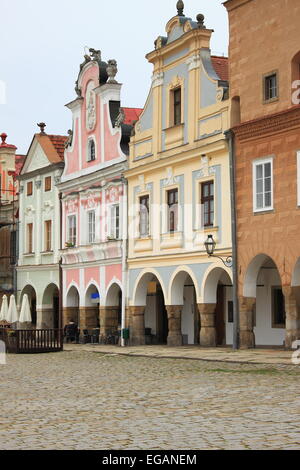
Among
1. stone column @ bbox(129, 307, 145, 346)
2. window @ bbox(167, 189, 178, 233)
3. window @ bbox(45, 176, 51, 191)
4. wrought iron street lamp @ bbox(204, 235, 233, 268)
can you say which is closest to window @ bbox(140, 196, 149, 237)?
window @ bbox(167, 189, 178, 233)

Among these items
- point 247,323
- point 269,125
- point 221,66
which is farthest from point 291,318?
point 221,66

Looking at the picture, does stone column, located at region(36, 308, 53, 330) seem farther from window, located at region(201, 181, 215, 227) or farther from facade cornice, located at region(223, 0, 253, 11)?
facade cornice, located at region(223, 0, 253, 11)

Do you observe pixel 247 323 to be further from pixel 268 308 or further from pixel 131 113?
pixel 131 113

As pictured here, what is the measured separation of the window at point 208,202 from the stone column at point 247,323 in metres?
3.55

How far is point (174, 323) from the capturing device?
33.9m

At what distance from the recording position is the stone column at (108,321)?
128 ft

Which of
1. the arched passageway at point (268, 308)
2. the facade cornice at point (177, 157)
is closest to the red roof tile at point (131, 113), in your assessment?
the facade cornice at point (177, 157)

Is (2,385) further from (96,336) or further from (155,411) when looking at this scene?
(96,336)

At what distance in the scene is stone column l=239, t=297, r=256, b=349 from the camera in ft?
94.9

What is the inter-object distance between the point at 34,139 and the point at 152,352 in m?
20.8

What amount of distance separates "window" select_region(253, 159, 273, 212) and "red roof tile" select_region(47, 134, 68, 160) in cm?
2014

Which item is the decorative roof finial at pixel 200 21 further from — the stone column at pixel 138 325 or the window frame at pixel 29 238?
the window frame at pixel 29 238

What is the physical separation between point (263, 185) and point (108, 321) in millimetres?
12912

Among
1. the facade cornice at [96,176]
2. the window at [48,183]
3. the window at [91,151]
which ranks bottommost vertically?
the facade cornice at [96,176]
